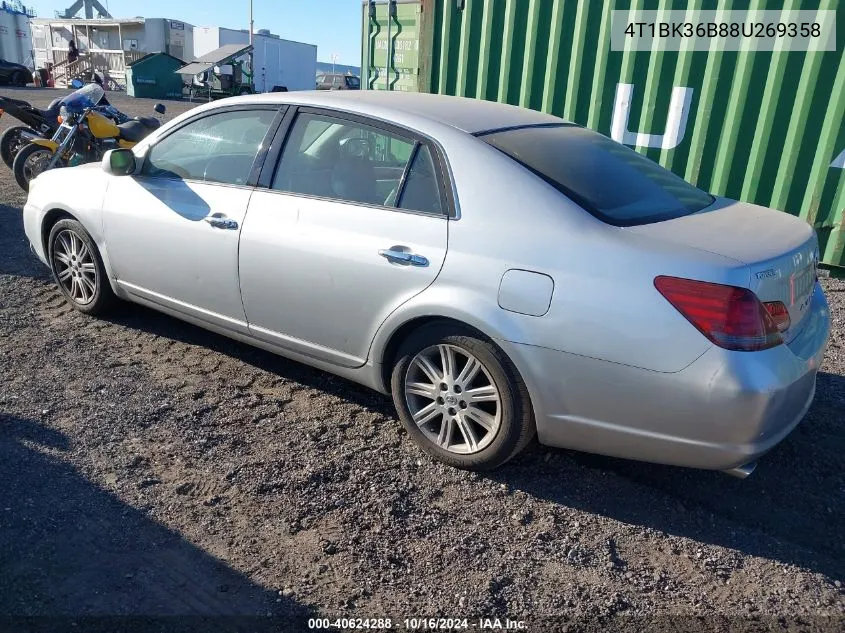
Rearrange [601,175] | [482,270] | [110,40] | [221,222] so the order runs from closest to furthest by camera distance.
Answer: [482,270]
[601,175]
[221,222]
[110,40]

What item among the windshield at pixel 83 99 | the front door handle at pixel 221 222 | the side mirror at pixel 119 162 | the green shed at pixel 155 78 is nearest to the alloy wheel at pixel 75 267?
the side mirror at pixel 119 162

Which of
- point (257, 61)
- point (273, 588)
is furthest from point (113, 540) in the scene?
point (257, 61)

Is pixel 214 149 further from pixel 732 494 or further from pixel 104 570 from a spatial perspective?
pixel 732 494

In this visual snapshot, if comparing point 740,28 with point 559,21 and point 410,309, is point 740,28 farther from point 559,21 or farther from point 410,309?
point 410,309

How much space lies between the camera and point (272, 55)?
34.8 m

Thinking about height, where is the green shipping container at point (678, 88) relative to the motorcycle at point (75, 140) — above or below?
above

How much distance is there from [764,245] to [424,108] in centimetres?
169

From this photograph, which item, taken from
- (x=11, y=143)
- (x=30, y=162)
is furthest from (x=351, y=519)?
(x=11, y=143)

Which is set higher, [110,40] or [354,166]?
[110,40]

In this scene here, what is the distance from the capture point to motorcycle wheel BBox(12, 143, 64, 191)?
8062 millimetres

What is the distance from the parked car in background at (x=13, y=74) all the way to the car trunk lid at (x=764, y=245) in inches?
1475

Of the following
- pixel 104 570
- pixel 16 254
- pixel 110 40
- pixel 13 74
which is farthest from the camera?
pixel 110 40

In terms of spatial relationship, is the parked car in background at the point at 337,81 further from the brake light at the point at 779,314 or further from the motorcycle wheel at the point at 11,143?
the brake light at the point at 779,314

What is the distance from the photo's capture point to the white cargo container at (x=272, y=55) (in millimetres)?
34250
